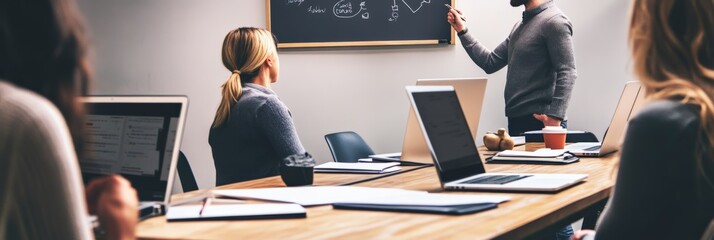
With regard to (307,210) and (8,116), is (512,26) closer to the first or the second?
(307,210)

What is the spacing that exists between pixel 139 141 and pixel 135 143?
0.05 ft

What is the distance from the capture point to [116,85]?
550 centimetres

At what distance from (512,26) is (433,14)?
1.49 ft

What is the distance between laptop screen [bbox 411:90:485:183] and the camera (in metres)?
2.22

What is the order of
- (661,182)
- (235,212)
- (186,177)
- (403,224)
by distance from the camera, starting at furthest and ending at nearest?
(186,177) → (235,212) → (403,224) → (661,182)

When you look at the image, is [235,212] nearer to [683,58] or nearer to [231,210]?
[231,210]

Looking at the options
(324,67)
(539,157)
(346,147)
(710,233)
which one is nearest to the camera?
(710,233)

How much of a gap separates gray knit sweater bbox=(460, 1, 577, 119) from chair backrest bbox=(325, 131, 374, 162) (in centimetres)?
88

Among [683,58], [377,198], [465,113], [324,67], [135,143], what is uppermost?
[683,58]

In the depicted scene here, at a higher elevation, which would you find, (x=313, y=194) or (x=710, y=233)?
(x=710, y=233)

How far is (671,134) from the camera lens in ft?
4.71

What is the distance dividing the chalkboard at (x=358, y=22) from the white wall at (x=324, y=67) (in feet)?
0.21

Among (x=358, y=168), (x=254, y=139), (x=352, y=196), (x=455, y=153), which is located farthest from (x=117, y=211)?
(x=254, y=139)

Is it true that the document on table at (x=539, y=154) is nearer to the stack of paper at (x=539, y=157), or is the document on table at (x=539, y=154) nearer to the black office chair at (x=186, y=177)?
the stack of paper at (x=539, y=157)
